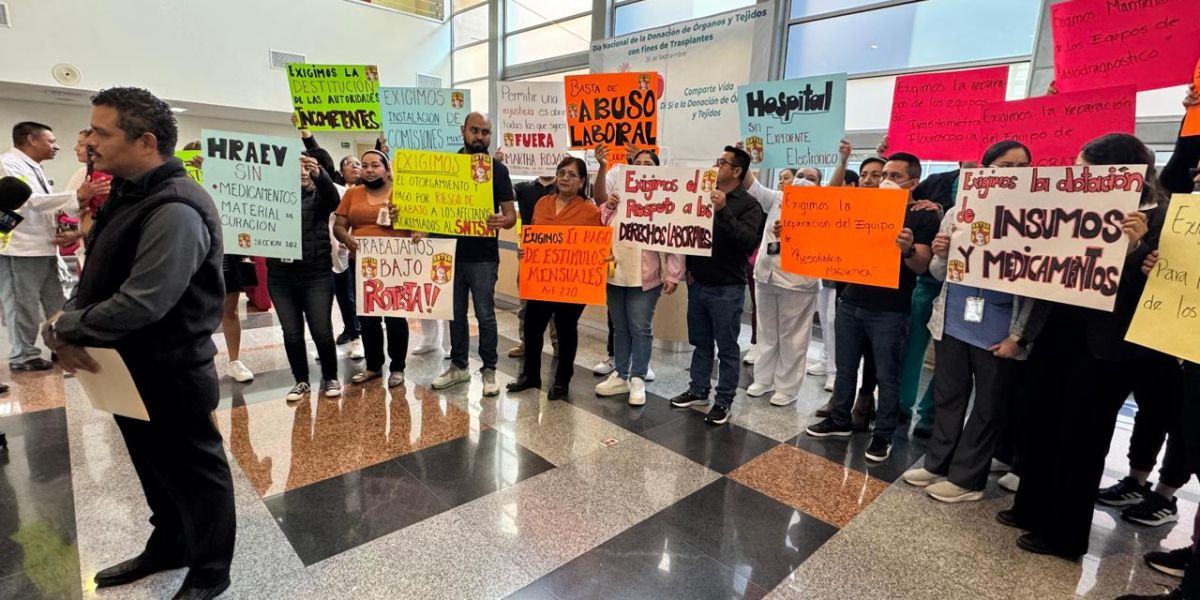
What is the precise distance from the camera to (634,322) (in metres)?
3.91

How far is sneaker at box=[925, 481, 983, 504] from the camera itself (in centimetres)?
276

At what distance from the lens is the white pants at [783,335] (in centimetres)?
393

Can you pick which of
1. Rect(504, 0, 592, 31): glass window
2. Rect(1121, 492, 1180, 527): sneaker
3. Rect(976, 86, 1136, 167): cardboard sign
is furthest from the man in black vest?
Rect(504, 0, 592, 31): glass window

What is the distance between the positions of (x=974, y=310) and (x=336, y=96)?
4.37 meters

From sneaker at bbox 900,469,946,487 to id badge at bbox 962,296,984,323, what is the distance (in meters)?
0.86

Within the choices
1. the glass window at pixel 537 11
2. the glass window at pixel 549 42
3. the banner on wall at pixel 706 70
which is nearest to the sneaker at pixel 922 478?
the banner on wall at pixel 706 70

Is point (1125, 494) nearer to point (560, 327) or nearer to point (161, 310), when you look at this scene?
point (560, 327)

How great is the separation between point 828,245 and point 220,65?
10909mm

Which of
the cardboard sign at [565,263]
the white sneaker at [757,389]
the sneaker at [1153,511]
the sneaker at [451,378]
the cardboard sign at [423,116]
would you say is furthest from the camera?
the cardboard sign at [423,116]

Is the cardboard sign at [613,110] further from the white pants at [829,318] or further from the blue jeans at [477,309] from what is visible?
the white pants at [829,318]

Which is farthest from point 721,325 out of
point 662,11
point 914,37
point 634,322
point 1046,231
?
point 662,11

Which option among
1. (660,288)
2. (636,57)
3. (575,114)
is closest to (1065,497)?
(660,288)

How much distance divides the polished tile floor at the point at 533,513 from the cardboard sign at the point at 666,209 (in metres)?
1.16

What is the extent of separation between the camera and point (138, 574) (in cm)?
204
